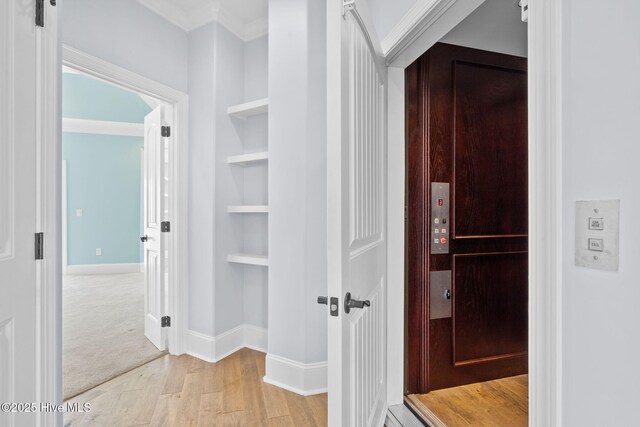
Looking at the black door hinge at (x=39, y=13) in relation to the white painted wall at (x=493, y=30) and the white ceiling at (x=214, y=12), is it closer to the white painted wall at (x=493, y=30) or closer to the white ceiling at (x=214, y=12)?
the white ceiling at (x=214, y=12)

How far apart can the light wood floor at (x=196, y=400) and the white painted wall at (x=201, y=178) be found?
0.37 m

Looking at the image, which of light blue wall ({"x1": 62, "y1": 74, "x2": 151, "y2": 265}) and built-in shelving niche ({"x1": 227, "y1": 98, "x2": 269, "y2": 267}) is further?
light blue wall ({"x1": 62, "y1": 74, "x2": 151, "y2": 265})

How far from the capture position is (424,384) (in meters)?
1.81

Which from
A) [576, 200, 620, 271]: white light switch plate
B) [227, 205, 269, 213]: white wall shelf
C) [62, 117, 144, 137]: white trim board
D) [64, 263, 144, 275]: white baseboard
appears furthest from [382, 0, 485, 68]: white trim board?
[64, 263, 144, 275]: white baseboard

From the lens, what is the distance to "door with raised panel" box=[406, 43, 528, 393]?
1765mm

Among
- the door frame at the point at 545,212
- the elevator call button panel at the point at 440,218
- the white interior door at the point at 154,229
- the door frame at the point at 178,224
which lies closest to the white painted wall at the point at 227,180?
the door frame at the point at 178,224

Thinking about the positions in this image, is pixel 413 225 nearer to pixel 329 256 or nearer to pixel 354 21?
pixel 329 256

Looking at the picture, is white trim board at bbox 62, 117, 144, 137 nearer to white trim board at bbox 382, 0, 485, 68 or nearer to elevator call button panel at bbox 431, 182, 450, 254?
white trim board at bbox 382, 0, 485, 68

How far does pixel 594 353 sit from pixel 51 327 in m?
1.67

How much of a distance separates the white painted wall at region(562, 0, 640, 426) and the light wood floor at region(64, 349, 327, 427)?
149 cm

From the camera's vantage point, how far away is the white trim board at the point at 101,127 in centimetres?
538

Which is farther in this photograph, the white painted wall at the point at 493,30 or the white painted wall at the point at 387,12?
the white painted wall at the point at 493,30

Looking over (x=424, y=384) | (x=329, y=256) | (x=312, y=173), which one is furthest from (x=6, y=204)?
(x=424, y=384)

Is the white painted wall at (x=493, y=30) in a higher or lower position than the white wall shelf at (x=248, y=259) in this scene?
higher
